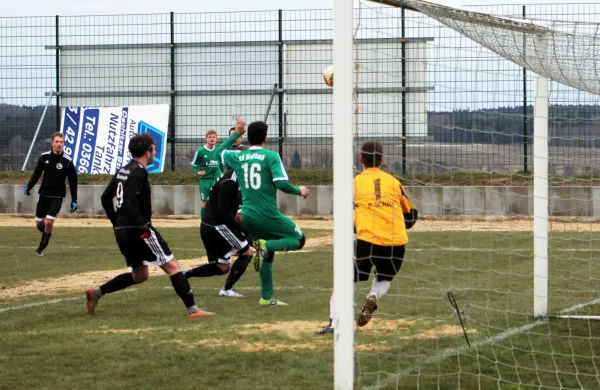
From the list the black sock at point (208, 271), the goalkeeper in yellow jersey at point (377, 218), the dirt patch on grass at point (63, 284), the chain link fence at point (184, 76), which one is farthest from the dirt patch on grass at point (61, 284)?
the chain link fence at point (184, 76)

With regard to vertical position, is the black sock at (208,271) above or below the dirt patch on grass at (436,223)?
below

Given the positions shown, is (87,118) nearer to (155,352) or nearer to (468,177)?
(468,177)

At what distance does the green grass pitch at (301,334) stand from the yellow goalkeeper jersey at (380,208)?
773 mm

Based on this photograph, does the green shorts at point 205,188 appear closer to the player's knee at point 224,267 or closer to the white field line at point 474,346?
the player's knee at point 224,267

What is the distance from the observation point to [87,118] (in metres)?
25.5

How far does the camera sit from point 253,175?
10.4m

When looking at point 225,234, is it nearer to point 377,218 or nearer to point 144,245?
point 144,245

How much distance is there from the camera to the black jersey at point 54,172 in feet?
56.0

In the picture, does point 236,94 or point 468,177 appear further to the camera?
point 236,94

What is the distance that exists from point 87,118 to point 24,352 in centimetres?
1792

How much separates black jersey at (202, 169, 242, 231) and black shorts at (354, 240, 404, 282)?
2624 millimetres

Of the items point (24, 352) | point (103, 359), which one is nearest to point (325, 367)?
point (103, 359)

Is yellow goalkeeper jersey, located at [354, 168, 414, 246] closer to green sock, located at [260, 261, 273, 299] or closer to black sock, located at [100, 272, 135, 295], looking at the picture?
green sock, located at [260, 261, 273, 299]

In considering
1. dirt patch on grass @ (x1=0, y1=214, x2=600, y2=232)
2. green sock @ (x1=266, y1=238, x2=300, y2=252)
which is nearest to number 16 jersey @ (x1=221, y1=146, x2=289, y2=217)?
green sock @ (x1=266, y1=238, x2=300, y2=252)
